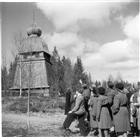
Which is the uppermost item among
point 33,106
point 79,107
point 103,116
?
point 79,107

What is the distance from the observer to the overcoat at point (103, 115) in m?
6.38

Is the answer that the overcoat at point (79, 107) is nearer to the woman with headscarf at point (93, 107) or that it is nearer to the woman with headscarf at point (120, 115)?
the woman with headscarf at point (93, 107)

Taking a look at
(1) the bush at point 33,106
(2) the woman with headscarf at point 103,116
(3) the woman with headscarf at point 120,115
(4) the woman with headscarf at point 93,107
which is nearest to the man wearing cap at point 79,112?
(4) the woman with headscarf at point 93,107

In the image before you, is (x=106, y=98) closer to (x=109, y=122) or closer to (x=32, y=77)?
(x=109, y=122)

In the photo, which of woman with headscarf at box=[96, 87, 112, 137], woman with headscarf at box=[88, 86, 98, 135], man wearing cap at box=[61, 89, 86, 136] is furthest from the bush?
woman with headscarf at box=[96, 87, 112, 137]

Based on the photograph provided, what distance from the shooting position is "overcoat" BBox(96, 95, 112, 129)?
638cm

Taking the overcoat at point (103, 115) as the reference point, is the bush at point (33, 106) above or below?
below

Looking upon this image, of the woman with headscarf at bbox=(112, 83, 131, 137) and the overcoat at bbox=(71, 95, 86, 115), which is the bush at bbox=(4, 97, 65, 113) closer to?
the overcoat at bbox=(71, 95, 86, 115)

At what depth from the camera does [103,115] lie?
6.42 metres

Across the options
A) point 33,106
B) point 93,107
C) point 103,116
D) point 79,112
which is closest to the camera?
point 103,116

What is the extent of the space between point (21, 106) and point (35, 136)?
329 inches

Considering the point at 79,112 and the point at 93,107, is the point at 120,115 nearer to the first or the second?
the point at 93,107

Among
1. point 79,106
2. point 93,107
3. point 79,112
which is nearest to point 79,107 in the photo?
point 79,106

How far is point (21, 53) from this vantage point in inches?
321
